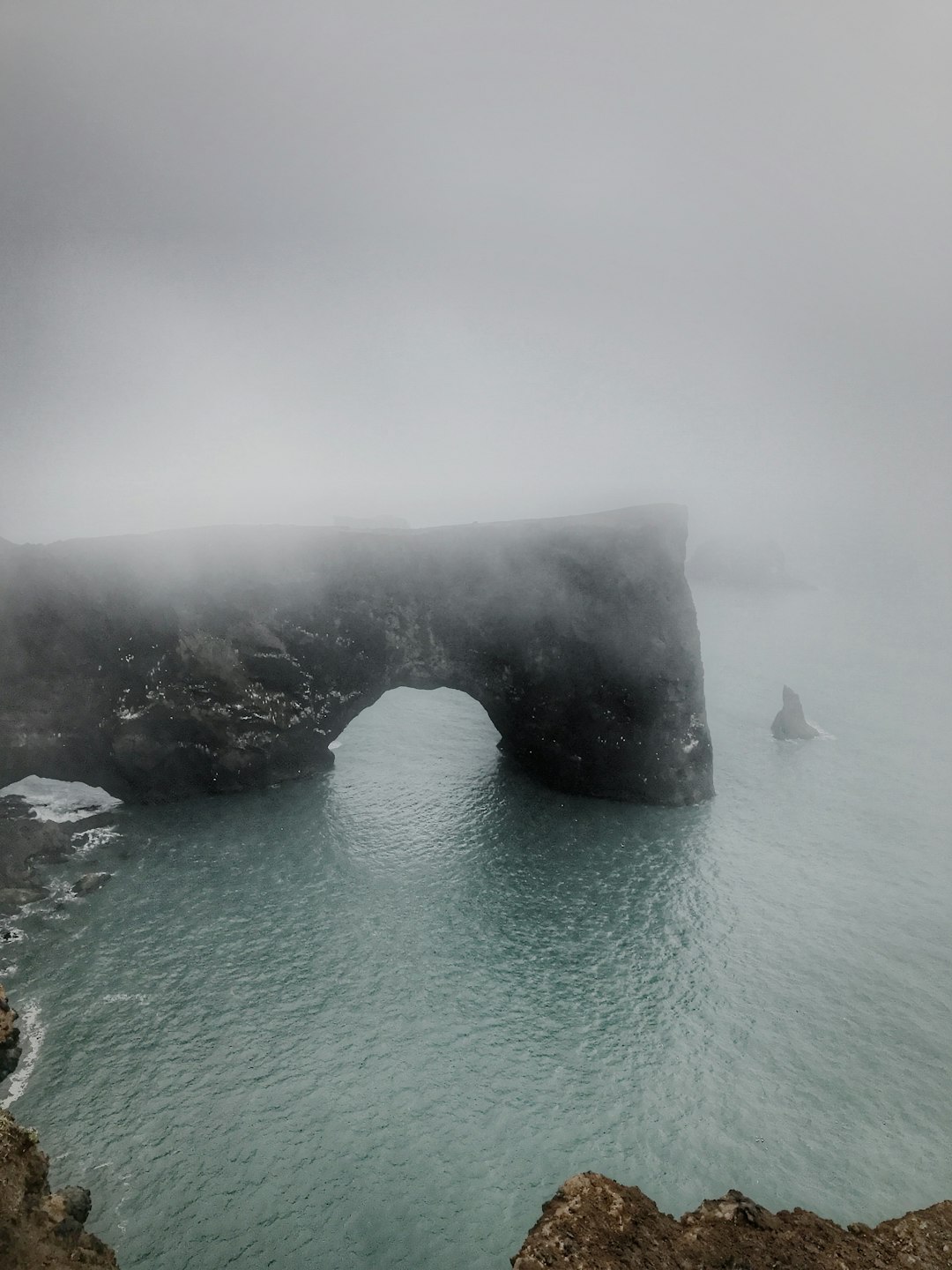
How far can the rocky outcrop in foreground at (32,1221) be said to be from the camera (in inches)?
399

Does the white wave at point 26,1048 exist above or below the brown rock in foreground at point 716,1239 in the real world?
below

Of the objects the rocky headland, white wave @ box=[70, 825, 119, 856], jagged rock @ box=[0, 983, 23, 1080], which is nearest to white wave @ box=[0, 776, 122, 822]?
the rocky headland

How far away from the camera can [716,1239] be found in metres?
8.95

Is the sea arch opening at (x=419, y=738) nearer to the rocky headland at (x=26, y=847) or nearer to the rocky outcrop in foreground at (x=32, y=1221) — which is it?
the rocky headland at (x=26, y=847)

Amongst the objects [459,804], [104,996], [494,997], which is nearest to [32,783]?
[104,996]

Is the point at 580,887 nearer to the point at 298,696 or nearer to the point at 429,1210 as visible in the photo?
the point at 429,1210

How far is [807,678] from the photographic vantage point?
70.6 metres

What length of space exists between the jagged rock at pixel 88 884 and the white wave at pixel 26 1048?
681cm

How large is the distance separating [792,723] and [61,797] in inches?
2027

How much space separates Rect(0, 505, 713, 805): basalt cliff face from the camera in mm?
37219

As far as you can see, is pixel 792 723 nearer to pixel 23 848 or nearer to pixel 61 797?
pixel 23 848

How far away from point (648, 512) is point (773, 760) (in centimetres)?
2108

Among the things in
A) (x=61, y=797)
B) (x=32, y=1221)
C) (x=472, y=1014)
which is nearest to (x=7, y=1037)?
(x=32, y=1221)

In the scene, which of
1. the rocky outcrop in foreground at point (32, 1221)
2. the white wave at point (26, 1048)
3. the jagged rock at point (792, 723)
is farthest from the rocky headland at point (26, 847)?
the jagged rock at point (792, 723)
